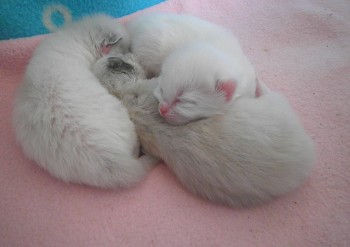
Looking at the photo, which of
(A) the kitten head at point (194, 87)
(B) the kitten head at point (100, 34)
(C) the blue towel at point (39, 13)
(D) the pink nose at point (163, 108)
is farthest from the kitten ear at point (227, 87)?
(C) the blue towel at point (39, 13)

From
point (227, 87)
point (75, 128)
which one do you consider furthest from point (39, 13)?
point (227, 87)

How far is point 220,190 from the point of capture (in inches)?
42.9

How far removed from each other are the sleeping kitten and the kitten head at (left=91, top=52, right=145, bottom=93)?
1.09 feet

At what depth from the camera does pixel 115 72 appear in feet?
4.62

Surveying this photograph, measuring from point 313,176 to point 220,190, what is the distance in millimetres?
438

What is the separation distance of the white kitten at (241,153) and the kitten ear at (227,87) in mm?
43

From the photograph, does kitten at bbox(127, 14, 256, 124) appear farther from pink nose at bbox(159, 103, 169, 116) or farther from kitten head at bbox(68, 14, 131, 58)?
kitten head at bbox(68, 14, 131, 58)

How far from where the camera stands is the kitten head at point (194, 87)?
118 cm

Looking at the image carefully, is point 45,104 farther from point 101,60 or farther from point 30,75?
point 101,60

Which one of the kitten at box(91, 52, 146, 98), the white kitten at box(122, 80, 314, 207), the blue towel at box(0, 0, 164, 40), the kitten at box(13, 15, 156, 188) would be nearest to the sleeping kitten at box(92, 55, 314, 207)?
the white kitten at box(122, 80, 314, 207)

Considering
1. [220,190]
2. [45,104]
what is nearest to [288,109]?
[220,190]

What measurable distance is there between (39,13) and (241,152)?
4.62 ft

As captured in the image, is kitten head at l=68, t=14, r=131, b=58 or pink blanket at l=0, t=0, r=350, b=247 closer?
pink blanket at l=0, t=0, r=350, b=247

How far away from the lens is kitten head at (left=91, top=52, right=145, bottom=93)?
4.53ft
